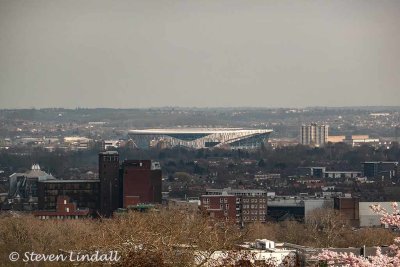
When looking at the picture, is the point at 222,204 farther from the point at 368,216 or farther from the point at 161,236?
the point at 161,236

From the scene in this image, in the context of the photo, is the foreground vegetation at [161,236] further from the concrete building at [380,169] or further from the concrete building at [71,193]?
the concrete building at [380,169]

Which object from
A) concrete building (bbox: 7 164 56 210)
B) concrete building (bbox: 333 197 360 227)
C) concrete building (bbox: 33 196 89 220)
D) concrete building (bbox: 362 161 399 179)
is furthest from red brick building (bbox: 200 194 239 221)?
concrete building (bbox: 362 161 399 179)

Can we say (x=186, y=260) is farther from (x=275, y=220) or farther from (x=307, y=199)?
(x=307, y=199)

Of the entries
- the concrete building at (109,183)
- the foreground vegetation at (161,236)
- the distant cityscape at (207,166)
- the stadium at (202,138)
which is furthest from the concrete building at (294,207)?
the stadium at (202,138)

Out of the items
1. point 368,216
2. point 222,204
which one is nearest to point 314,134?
point 222,204

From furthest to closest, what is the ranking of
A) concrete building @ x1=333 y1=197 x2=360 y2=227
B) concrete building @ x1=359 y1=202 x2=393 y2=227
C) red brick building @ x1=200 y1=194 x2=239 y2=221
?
red brick building @ x1=200 y1=194 x2=239 y2=221 → concrete building @ x1=333 y1=197 x2=360 y2=227 → concrete building @ x1=359 y1=202 x2=393 y2=227

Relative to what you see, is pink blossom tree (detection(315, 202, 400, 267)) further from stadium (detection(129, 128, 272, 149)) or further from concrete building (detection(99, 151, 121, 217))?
stadium (detection(129, 128, 272, 149))
